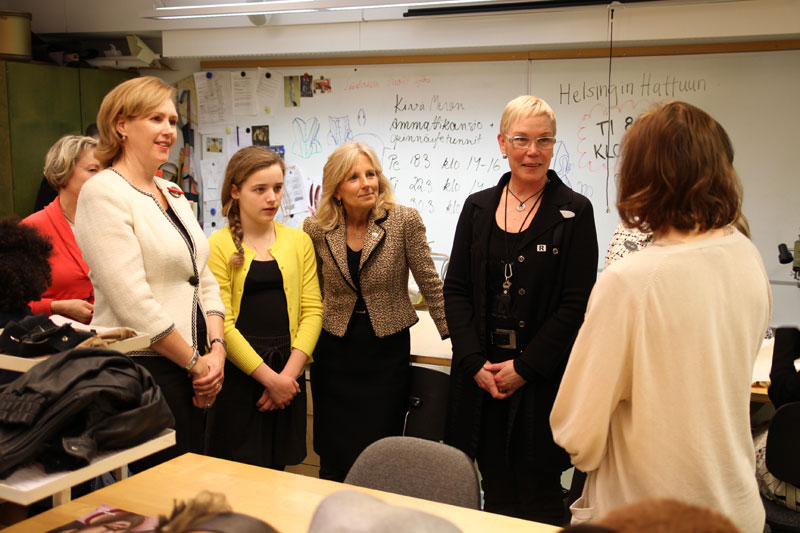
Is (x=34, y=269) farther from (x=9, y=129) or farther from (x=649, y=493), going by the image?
(x=9, y=129)

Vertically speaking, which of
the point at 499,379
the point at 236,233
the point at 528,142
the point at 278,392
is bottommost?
the point at 278,392

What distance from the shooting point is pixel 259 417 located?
2.38 metres

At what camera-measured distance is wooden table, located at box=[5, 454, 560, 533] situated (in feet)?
4.75

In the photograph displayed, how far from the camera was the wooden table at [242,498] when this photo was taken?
1446mm

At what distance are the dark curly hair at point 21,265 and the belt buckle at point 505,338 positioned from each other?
4.39 feet

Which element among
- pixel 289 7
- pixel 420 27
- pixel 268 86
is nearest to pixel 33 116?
pixel 268 86

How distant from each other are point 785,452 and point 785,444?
3 centimetres

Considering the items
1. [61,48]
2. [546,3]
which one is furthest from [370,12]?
[61,48]

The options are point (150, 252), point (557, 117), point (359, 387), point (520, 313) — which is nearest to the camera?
point (150, 252)

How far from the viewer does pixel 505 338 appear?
215 cm

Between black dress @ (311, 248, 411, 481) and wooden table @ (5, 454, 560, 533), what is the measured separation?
76 centimetres

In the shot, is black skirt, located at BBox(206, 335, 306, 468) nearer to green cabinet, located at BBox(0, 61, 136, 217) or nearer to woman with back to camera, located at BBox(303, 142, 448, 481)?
woman with back to camera, located at BBox(303, 142, 448, 481)

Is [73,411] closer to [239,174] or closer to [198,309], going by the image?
[198,309]

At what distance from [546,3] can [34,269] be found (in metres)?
3.05
